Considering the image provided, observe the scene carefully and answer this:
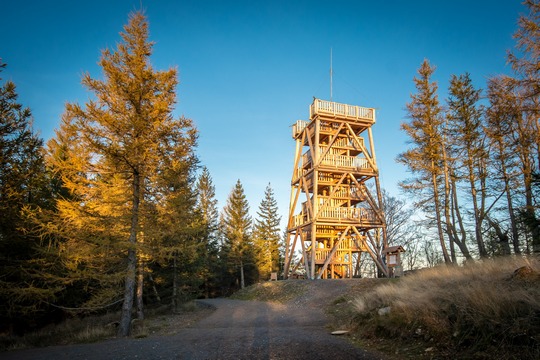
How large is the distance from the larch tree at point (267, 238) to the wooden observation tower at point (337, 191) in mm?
16966

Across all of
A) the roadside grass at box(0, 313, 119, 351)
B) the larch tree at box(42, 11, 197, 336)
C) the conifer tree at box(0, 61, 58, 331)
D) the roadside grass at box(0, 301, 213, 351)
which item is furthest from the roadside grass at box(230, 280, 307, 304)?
the conifer tree at box(0, 61, 58, 331)

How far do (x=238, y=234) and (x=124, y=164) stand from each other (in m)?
31.0

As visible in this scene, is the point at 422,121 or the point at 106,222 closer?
the point at 106,222

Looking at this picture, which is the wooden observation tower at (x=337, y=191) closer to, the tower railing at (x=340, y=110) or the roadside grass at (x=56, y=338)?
the tower railing at (x=340, y=110)

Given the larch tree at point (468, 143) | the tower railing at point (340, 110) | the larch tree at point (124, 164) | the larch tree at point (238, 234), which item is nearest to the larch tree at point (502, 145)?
the larch tree at point (468, 143)

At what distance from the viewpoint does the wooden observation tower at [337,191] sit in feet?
76.2

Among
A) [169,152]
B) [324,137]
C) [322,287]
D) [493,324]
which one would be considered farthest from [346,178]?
[493,324]

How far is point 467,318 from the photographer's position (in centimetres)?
582

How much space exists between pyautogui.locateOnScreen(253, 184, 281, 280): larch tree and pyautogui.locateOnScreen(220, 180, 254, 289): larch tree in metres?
1.56

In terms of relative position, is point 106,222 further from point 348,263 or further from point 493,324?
point 348,263

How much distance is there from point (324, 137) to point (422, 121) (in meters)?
8.26

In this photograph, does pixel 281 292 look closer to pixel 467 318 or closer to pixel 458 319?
pixel 458 319

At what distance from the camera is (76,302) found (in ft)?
49.6

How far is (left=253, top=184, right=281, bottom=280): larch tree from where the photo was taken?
142 ft
